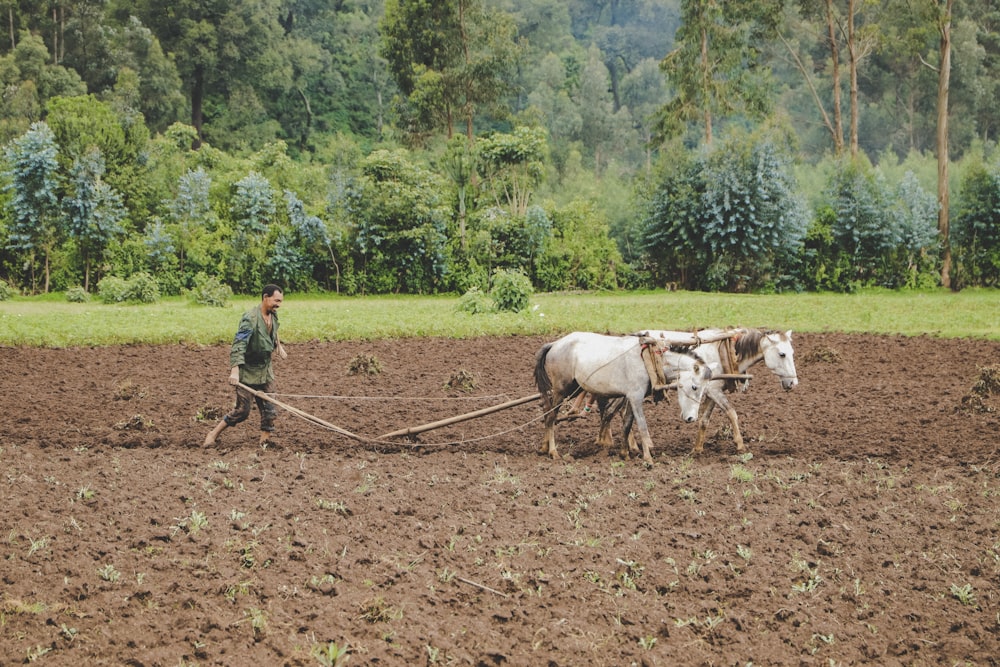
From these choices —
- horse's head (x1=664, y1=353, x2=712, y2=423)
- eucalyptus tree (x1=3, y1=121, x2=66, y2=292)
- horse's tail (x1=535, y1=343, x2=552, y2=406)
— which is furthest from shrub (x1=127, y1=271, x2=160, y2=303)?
horse's head (x1=664, y1=353, x2=712, y2=423)

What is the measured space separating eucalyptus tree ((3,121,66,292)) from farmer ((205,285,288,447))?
913 inches

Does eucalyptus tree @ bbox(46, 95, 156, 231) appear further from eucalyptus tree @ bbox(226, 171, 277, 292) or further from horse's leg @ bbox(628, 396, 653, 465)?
horse's leg @ bbox(628, 396, 653, 465)

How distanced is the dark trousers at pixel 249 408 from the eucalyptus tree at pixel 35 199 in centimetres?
2315

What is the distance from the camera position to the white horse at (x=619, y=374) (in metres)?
9.98

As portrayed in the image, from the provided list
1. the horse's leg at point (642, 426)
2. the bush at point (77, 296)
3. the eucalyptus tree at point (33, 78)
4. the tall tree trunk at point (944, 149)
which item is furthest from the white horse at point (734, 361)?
the eucalyptus tree at point (33, 78)

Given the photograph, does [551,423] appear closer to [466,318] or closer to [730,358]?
[730,358]

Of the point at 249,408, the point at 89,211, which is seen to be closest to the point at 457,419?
the point at 249,408

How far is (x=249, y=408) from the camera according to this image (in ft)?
34.1

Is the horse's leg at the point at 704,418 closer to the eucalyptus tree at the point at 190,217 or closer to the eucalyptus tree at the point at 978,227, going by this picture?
the eucalyptus tree at the point at 190,217

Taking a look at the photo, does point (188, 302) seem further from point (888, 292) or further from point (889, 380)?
point (888, 292)

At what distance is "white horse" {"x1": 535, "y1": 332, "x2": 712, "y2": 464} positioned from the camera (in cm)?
998

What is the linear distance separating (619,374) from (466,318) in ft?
39.2

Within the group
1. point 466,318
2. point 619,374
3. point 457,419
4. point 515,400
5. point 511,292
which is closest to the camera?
point 619,374

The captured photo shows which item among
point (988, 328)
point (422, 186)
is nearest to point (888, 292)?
point (988, 328)
